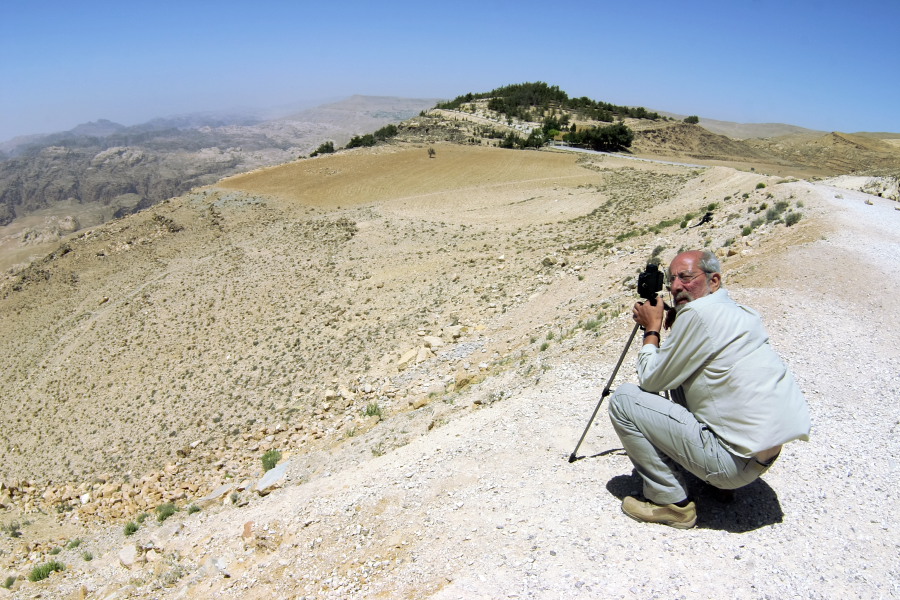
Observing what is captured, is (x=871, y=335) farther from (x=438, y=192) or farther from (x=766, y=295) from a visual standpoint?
(x=438, y=192)

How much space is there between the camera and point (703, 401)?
3.78 metres

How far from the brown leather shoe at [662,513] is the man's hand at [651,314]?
4.52 ft

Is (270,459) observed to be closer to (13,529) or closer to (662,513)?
(13,529)

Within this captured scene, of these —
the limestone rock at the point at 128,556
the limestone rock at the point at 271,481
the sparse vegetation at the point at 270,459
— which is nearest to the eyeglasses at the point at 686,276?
the limestone rock at the point at 271,481

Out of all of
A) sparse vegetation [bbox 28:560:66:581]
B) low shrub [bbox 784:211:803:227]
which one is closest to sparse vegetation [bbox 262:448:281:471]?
sparse vegetation [bbox 28:560:66:581]

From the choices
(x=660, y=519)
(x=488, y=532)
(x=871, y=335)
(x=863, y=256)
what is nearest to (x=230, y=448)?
(x=488, y=532)

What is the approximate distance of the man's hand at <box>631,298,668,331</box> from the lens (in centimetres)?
412

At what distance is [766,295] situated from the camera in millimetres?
8336

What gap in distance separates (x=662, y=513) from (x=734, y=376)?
4.13ft

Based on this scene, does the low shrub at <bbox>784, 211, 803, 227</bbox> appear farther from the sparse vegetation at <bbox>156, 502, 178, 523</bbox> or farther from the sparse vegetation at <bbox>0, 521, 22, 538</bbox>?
the sparse vegetation at <bbox>0, 521, 22, 538</bbox>

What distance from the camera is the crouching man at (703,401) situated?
357cm

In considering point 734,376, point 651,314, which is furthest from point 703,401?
point 651,314

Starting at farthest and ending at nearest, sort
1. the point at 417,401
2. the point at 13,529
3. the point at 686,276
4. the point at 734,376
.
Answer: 1. the point at 13,529
2. the point at 417,401
3. the point at 686,276
4. the point at 734,376

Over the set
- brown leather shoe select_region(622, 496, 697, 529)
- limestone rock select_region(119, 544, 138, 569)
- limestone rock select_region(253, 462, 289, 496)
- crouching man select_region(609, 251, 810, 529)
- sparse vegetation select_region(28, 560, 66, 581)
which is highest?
crouching man select_region(609, 251, 810, 529)
